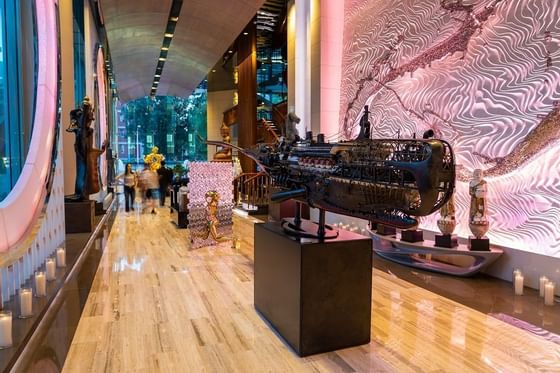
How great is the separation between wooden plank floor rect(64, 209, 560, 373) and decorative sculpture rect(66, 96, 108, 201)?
268 cm

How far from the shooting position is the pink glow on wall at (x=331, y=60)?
25.9 ft

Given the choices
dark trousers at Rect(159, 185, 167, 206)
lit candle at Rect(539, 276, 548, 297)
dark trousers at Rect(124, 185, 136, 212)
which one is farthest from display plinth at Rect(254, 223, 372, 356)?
dark trousers at Rect(159, 185, 167, 206)

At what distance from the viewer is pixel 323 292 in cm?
270

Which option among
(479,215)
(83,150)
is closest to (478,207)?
(479,215)

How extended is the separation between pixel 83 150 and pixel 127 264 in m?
2.68

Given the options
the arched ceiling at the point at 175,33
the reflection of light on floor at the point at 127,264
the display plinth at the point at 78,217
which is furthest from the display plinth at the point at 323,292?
the arched ceiling at the point at 175,33

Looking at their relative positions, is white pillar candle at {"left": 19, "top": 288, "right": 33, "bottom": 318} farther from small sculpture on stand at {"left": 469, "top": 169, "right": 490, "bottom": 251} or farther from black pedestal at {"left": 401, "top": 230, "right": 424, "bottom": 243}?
small sculpture on stand at {"left": 469, "top": 169, "right": 490, "bottom": 251}

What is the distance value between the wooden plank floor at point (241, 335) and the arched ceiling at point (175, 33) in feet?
22.4

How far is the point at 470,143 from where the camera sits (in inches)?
192

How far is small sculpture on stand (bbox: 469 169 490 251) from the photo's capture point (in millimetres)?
4336

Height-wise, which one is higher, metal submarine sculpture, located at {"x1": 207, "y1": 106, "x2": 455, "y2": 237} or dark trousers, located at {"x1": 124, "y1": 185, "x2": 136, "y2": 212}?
metal submarine sculpture, located at {"x1": 207, "y1": 106, "x2": 455, "y2": 237}

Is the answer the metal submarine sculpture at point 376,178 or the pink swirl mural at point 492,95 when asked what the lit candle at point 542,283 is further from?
the metal submarine sculpture at point 376,178

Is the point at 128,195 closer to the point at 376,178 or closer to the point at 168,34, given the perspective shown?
the point at 168,34

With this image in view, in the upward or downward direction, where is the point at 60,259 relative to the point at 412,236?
downward
